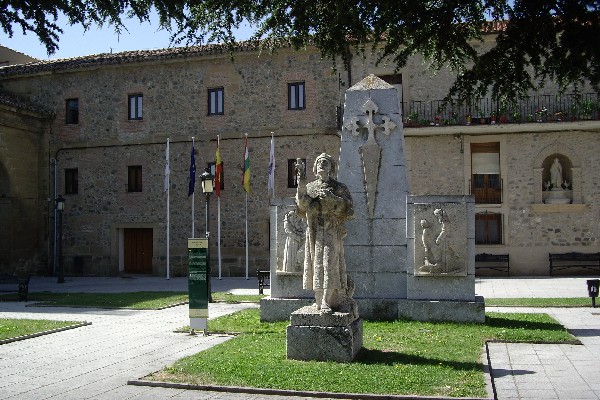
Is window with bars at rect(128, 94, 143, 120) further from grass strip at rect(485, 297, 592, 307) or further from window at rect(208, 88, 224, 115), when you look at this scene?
grass strip at rect(485, 297, 592, 307)

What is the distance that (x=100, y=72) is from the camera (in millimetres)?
29750

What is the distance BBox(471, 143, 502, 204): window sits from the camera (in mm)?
26078

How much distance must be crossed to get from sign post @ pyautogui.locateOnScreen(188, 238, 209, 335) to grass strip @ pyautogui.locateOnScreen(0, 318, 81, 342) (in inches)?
106

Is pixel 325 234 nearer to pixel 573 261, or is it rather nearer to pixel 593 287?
pixel 593 287

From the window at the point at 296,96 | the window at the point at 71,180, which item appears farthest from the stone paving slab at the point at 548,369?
the window at the point at 71,180

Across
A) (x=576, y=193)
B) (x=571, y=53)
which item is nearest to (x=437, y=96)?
(x=576, y=193)

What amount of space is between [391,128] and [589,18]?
25.4ft

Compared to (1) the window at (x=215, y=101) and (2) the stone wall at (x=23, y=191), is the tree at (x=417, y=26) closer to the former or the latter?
(1) the window at (x=215, y=101)

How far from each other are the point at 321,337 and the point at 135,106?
23078mm

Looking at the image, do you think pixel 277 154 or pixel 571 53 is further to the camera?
pixel 277 154

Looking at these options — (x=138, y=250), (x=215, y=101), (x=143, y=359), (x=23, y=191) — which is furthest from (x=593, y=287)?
(x=23, y=191)

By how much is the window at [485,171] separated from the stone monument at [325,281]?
60.4 ft

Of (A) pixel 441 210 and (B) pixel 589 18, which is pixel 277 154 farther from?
(B) pixel 589 18

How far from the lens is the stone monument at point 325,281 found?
8359 mm
